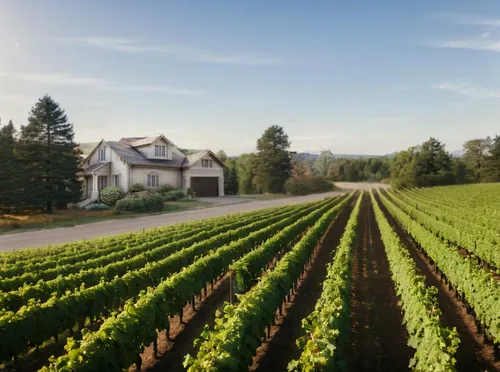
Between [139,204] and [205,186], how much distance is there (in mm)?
17271

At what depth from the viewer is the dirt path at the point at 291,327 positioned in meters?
7.40

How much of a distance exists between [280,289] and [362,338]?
7.53ft

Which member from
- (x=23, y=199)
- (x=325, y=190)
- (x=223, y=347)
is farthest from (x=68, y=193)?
(x=325, y=190)

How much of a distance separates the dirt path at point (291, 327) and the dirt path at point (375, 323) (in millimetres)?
1257

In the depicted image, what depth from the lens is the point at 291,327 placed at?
8.92 metres

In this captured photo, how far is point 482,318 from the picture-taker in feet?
26.4

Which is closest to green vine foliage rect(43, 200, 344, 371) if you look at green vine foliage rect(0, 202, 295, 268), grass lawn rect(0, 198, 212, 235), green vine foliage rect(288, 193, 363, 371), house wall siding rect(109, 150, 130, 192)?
green vine foliage rect(288, 193, 363, 371)

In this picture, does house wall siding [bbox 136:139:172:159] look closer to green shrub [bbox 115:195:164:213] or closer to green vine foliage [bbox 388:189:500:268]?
green shrub [bbox 115:195:164:213]

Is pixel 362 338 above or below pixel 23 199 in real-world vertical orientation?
below

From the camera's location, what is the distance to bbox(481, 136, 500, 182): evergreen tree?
8775 cm

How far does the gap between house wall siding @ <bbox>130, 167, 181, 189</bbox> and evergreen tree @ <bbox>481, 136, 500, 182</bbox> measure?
271 ft

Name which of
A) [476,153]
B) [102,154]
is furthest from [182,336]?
[476,153]

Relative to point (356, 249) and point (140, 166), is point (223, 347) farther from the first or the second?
point (140, 166)

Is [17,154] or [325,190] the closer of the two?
[17,154]
